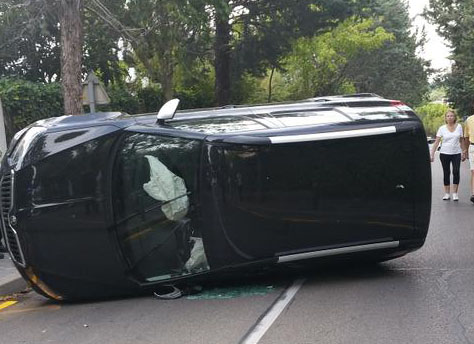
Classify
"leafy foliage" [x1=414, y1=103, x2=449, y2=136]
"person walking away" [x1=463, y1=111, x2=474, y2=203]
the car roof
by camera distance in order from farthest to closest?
1. "leafy foliage" [x1=414, y1=103, x2=449, y2=136]
2. "person walking away" [x1=463, y1=111, x2=474, y2=203]
3. the car roof

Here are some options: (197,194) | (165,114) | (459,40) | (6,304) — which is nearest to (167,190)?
(197,194)

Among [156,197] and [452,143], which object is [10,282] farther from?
[452,143]

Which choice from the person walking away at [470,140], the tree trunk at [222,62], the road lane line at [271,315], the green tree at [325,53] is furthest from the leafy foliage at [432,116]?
the road lane line at [271,315]

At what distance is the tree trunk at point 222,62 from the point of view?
2339cm

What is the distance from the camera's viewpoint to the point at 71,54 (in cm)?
1191

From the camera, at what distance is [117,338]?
4734 mm

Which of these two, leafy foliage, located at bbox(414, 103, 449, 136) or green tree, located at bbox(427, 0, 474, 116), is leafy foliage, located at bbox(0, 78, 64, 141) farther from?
leafy foliage, located at bbox(414, 103, 449, 136)

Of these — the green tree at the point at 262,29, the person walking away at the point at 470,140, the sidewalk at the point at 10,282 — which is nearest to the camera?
the sidewalk at the point at 10,282

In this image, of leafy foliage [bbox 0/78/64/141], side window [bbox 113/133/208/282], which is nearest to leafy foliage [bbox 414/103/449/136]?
leafy foliage [bbox 0/78/64/141]

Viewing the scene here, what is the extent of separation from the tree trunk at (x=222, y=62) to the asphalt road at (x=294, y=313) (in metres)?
17.9

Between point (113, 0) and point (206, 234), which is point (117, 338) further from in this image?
point (113, 0)

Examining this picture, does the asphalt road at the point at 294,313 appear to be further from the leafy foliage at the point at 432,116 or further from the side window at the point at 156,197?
the leafy foliage at the point at 432,116

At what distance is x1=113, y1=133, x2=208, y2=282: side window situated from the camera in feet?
18.0

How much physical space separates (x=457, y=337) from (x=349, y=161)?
6.27ft
